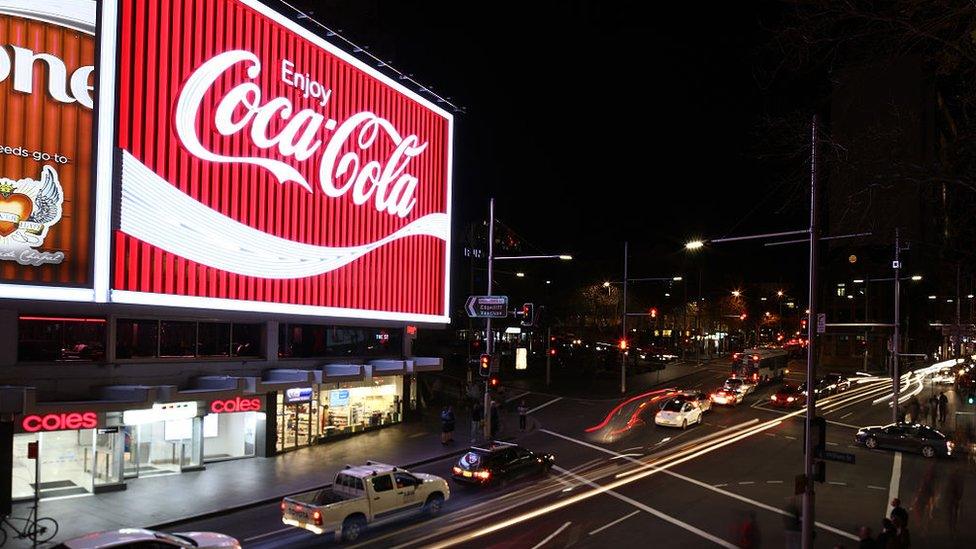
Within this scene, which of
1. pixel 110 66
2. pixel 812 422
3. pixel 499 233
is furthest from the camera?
pixel 499 233

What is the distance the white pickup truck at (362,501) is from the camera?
16266 mm

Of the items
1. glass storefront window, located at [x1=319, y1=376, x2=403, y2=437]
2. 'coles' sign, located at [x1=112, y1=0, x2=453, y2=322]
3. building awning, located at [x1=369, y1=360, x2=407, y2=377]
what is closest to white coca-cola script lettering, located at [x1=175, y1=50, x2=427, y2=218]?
'coles' sign, located at [x1=112, y1=0, x2=453, y2=322]

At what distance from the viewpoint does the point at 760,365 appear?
2231 inches

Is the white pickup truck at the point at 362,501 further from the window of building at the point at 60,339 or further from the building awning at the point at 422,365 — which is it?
the building awning at the point at 422,365

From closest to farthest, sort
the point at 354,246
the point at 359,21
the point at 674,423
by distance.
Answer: the point at 354,246, the point at 674,423, the point at 359,21

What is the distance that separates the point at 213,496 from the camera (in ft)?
68.1

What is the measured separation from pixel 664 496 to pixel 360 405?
16327 mm

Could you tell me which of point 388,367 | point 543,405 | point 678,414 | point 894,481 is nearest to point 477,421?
point 388,367

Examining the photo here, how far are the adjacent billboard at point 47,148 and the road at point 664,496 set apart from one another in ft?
26.1

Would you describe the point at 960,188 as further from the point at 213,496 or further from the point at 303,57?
the point at 303,57

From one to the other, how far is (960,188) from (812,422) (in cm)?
576

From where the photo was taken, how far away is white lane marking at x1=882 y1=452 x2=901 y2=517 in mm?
21130

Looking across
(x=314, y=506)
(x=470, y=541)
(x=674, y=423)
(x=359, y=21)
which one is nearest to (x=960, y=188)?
(x=470, y=541)

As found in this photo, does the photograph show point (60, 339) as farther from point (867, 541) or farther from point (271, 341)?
point (867, 541)
